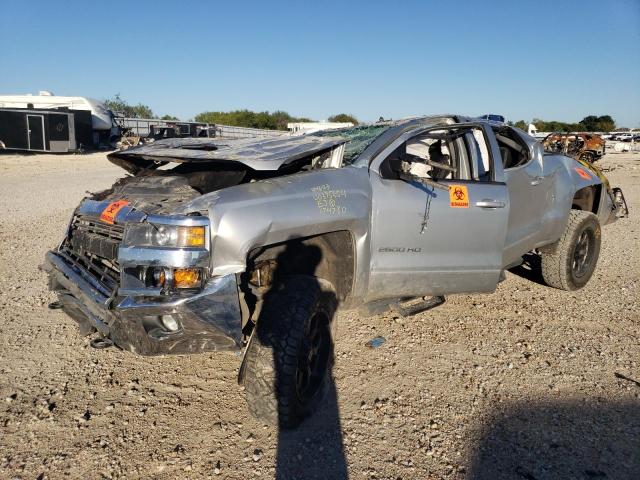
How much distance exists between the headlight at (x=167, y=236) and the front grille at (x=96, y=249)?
10.6 inches

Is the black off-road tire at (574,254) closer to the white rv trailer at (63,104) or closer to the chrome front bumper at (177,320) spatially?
the chrome front bumper at (177,320)

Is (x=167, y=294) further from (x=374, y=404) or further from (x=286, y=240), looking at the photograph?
(x=374, y=404)

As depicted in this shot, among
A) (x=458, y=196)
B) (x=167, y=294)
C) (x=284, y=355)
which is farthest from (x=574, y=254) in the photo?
(x=167, y=294)

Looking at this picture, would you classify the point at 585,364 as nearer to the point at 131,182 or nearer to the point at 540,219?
the point at 540,219

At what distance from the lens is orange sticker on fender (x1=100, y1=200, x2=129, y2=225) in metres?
3.08

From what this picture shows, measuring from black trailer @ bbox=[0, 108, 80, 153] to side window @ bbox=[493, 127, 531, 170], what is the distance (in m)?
24.6

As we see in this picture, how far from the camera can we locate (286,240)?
297cm

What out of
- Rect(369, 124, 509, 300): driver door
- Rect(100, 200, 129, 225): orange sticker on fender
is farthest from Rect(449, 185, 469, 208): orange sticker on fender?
Rect(100, 200, 129, 225): orange sticker on fender

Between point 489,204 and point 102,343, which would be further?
point 489,204

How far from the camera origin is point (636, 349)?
4.00 metres

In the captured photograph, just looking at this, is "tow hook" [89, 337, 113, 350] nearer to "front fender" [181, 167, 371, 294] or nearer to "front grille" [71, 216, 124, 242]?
"front grille" [71, 216, 124, 242]

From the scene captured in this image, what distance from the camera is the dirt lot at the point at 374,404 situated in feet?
8.64

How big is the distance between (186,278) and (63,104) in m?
32.2

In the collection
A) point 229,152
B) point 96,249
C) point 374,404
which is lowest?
point 374,404
